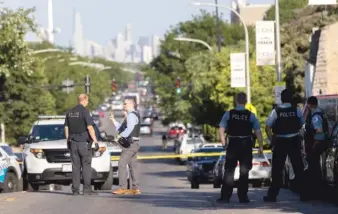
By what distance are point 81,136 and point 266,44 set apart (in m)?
16.6

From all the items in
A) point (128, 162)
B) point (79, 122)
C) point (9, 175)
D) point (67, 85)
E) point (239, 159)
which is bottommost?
point (9, 175)

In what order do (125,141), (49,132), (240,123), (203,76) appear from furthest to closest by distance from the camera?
(203,76)
(49,132)
(125,141)
(240,123)

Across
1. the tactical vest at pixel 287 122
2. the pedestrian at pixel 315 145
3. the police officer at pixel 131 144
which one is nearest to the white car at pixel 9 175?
the police officer at pixel 131 144

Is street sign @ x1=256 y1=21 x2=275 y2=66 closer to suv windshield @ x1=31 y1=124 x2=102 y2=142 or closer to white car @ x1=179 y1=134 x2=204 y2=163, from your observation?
suv windshield @ x1=31 y1=124 x2=102 y2=142

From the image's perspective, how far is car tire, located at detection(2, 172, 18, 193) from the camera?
25.1m

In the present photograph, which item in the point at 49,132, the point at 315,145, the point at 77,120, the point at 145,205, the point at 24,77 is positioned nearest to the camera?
the point at 145,205

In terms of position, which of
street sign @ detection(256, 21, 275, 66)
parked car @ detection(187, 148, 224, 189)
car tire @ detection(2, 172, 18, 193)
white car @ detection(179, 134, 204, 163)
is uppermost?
street sign @ detection(256, 21, 275, 66)

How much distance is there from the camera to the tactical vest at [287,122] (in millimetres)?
18125

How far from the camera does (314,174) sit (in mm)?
18859

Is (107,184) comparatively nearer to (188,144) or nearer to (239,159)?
(239,159)

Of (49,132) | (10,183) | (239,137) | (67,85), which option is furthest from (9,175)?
(67,85)

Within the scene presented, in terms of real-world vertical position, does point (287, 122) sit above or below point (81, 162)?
above

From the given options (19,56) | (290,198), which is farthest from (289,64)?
(290,198)

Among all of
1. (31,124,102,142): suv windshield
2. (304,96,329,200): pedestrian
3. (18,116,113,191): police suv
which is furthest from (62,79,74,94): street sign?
(304,96,329,200): pedestrian
